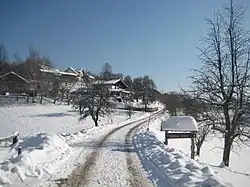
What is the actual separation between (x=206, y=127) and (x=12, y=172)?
42.4 feet

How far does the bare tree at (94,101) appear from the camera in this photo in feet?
144

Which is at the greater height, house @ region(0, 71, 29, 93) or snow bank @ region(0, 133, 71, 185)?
house @ region(0, 71, 29, 93)

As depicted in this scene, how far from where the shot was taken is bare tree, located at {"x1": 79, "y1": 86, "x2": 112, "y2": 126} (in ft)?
144

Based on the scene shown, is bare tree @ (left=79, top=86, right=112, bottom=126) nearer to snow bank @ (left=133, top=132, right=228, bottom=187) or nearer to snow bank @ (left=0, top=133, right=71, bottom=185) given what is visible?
snow bank @ (left=0, top=133, right=71, bottom=185)

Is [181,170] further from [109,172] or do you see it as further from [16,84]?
[16,84]

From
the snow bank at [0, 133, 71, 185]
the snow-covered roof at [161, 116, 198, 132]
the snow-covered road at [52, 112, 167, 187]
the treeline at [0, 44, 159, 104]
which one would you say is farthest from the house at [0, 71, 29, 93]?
the snow-covered road at [52, 112, 167, 187]

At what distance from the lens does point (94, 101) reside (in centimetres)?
4416

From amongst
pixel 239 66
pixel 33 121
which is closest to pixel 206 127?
pixel 239 66

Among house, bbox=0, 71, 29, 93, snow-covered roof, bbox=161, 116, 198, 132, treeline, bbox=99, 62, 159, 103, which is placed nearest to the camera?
snow-covered roof, bbox=161, 116, 198, 132

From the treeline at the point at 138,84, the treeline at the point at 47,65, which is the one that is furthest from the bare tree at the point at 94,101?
the treeline at the point at 138,84

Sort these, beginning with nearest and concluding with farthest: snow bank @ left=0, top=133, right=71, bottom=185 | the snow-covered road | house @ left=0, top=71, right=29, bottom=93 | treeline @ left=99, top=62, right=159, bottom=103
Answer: the snow-covered road < snow bank @ left=0, top=133, right=71, bottom=185 < house @ left=0, top=71, right=29, bottom=93 < treeline @ left=99, top=62, right=159, bottom=103

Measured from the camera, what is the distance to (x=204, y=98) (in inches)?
691

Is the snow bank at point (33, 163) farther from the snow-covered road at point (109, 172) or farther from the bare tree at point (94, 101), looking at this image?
the bare tree at point (94, 101)

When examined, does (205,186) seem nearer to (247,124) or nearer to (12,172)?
(12,172)
